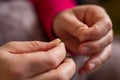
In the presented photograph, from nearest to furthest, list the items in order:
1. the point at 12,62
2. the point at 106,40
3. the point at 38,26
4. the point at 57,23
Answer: the point at 12,62 → the point at 106,40 → the point at 57,23 → the point at 38,26

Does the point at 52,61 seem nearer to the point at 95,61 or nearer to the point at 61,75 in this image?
the point at 61,75

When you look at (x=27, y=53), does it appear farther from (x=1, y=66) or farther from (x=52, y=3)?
(x=52, y=3)

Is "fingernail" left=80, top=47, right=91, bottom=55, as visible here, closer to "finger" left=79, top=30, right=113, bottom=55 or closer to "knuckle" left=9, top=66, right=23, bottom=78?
"finger" left=79, top=30, right=113, bottom=55

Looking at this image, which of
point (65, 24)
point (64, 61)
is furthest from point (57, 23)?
point (64, 61)

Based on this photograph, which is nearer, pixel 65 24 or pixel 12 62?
pixel 12 62

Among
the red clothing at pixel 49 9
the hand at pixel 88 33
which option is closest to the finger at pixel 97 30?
the hand at pixel 88 33

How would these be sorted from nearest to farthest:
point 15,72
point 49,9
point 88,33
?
point 15,72 < point 88,33 < point 49,9

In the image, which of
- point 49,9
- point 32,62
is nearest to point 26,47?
point 32,62

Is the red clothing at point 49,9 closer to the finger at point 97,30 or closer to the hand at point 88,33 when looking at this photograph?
the hand at point 88,33

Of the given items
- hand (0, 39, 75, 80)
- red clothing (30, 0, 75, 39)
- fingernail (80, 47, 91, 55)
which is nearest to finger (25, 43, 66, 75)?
hand (0, 39, 75, 80)
